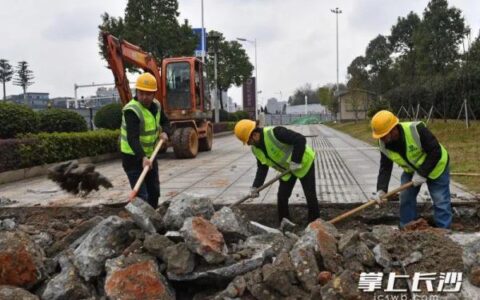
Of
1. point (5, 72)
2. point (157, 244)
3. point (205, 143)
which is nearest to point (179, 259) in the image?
point (157, 244)

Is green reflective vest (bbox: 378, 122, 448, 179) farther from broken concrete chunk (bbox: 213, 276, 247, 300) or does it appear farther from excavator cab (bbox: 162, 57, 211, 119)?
excavator cab (bbox: 162, 57, 211, 119)

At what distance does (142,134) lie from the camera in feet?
18.6

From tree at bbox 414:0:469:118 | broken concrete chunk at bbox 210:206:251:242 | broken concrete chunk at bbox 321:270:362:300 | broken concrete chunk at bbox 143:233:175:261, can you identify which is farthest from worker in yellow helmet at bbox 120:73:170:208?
tree at bbox 414:0:469:118

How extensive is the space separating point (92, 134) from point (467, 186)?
9522 mm

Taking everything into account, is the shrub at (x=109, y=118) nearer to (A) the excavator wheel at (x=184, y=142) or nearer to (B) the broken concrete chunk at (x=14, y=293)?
(A) the excavator wheel at (x=184, y=142)

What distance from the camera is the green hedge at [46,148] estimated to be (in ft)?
35.1

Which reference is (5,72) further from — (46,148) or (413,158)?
(413,158)

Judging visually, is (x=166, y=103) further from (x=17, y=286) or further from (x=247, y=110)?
(x=247, y=110)

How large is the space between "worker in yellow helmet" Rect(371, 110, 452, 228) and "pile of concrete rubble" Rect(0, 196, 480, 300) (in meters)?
1.03

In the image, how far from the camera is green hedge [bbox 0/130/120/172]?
10.7 m

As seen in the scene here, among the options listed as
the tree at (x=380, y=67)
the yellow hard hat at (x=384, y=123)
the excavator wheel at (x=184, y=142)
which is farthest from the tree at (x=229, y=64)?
the yellow hard hat at (x=384, y=123)

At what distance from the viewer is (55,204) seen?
24.8 ft

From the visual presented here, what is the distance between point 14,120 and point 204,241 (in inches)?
364

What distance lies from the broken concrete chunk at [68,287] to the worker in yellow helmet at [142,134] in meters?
1.55
